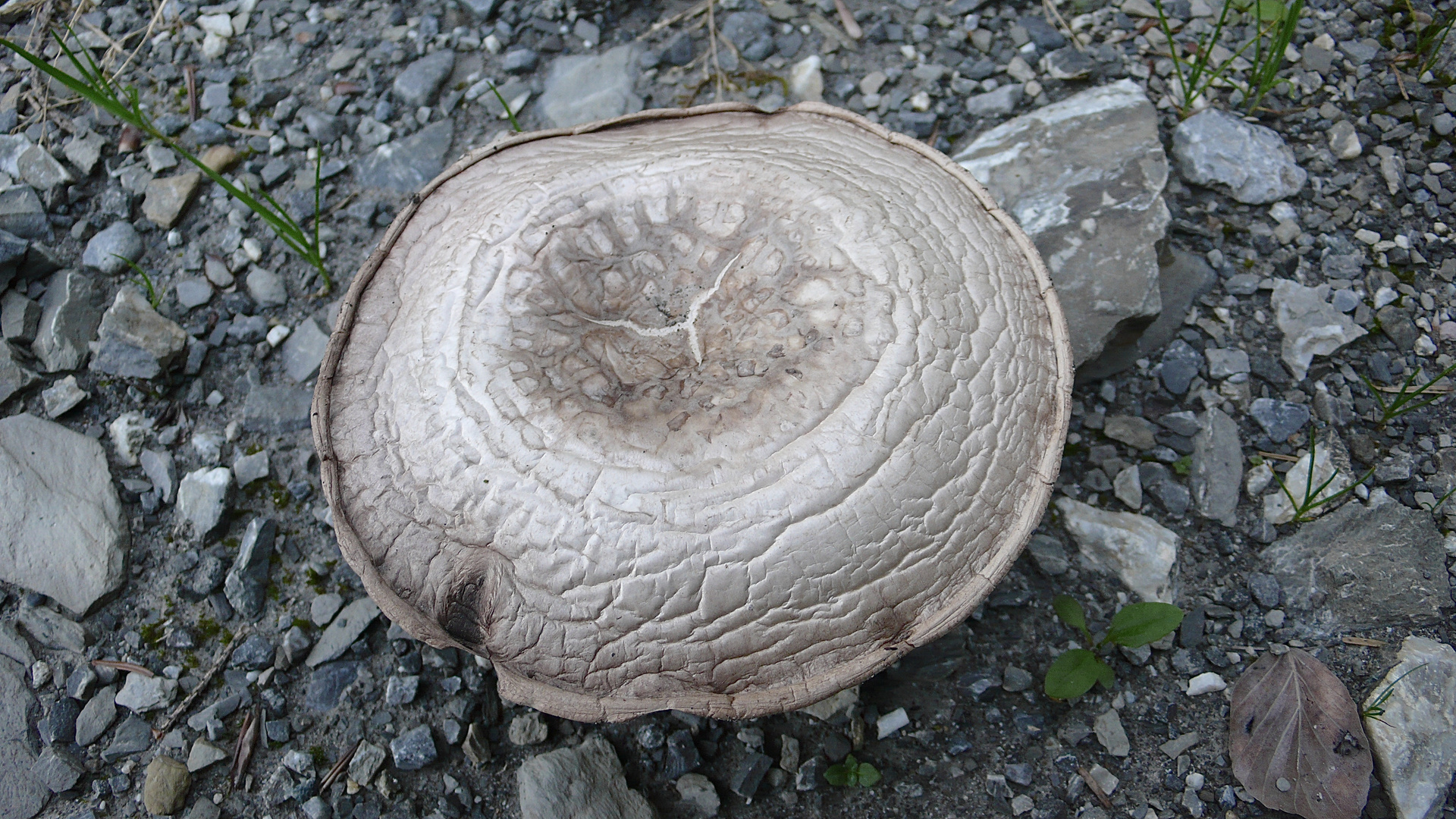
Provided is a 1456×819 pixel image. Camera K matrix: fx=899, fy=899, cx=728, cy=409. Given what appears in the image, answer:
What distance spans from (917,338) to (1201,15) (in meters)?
2.50

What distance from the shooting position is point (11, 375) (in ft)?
9.57

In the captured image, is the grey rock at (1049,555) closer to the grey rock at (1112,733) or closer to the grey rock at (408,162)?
the grey rock at (1112,733)

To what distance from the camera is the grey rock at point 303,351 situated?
315 centimetres

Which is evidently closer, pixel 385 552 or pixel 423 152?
pixel 385 552

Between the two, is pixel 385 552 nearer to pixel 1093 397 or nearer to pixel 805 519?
pixel 805 519

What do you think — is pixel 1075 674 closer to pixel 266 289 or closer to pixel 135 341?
pixel 266 289

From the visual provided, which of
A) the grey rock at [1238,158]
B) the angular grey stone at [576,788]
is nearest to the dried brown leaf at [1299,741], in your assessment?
the angular grey stone at [576,788]

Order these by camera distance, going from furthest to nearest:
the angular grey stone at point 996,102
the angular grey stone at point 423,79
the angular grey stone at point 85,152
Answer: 1. the angular grey stone at point 423,79
2. the angular grey stone at point 996,102
3. the angular grey stone at point 85,152

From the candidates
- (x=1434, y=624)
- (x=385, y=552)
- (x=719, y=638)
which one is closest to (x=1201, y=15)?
(x=1434, y=624)

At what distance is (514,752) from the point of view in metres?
2.62

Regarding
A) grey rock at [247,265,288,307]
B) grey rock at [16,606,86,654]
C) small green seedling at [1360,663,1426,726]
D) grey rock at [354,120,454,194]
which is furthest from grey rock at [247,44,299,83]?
small green seedling at [1360,663,1426,726]

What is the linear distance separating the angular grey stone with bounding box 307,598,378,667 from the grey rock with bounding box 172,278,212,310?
4.23ft

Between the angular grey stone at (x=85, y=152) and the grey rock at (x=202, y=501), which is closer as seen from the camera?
the grey rock at (x=202, y=501)

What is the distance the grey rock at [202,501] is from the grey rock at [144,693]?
0.44 metres
